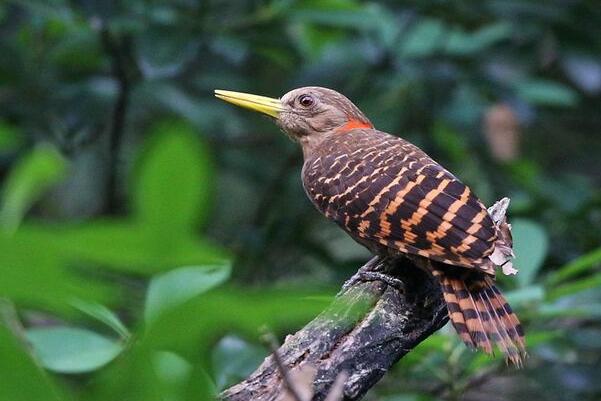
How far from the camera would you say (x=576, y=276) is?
16.0 ft

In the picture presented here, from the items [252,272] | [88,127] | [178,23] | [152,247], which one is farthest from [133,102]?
[152,247]

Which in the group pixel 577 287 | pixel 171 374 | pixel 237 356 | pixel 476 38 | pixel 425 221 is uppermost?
pixel 476 38

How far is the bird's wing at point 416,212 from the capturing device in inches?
110

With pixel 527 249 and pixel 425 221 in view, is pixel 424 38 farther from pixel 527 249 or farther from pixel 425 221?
pixel 425 221

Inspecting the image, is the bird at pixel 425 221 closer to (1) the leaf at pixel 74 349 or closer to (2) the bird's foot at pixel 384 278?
(2) the bird's foot at pixel 384 278

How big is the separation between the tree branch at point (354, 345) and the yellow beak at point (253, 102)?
4.87 ft

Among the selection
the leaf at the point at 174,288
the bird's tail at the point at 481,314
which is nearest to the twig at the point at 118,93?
the bird's tail at the point at 481,314

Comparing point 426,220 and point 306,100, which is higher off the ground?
point 306,100

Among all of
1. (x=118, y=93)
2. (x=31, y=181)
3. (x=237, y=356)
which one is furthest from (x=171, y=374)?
(x=118, y=93)

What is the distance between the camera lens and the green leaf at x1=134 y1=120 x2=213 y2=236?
0.57 meters

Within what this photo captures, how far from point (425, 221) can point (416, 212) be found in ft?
0.20

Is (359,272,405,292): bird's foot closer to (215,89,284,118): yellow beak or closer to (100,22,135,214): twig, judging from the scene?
(215,89,284,118): yellow beak

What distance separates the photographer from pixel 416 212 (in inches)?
117

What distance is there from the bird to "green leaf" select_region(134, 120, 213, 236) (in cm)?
204
